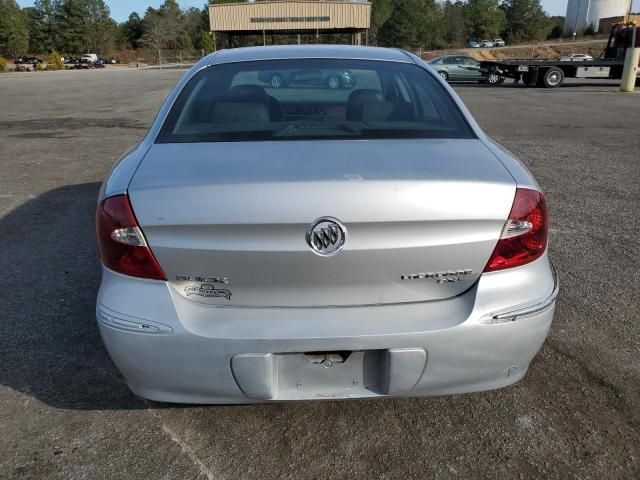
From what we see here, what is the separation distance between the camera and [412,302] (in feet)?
6.52

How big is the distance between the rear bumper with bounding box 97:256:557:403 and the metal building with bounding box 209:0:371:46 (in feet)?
151

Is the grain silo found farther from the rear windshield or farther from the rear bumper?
the rear bumper

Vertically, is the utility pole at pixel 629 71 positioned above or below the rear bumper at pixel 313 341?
above

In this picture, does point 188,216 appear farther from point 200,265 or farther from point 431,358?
point 431,358

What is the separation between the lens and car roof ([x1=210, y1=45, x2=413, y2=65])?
3125mm

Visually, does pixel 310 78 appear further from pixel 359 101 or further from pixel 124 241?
pixel 124 241

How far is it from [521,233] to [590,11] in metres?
101

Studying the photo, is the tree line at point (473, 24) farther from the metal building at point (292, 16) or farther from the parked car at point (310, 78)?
the parked car at point (310, 78)

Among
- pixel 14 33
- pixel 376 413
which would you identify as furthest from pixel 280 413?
pixel 14 33

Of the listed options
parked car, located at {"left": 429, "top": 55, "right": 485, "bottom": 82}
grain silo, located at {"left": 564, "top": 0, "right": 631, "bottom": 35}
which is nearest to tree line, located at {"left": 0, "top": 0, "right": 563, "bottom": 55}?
grain silo, located at {"left": 564, "top": 0, "right": 631, "bottom": 35}

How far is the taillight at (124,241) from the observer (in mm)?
1924

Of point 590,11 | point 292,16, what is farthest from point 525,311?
point 590,11

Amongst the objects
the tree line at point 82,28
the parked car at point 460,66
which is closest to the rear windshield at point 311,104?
the parked car at point 460,66

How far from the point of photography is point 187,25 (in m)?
98.2
